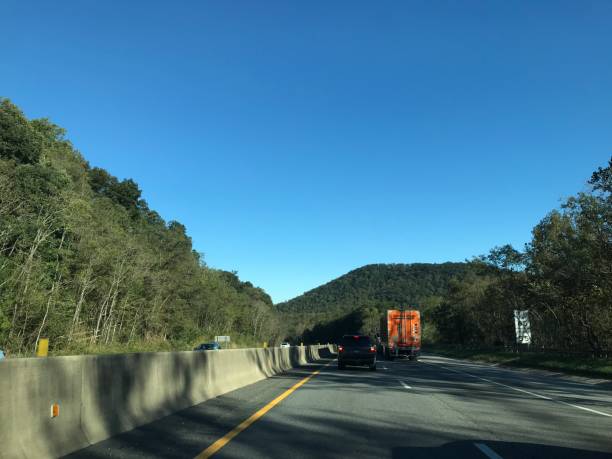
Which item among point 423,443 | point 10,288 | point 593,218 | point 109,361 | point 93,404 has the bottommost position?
point 423,443

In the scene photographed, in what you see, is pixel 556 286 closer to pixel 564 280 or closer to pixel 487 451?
pixel 564 280

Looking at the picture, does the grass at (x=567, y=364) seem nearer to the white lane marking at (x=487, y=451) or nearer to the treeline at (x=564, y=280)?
the treeline at (x=564, y=280)

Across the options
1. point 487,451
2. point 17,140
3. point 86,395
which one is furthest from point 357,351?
point 17,140

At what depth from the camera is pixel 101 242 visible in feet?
141

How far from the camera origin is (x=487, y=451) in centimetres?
777

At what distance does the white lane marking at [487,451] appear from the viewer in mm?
7434

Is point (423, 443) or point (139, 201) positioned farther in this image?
point (139, 201)

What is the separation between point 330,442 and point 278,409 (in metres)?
3.55

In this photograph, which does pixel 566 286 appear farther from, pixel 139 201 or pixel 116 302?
pixel 139 201

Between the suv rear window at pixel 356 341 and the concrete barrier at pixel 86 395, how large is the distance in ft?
47.2

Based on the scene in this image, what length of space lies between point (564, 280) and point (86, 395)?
3889 cm

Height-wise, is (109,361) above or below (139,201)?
below

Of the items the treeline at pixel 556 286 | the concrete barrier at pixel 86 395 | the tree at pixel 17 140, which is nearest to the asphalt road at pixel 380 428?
the concrete barrier at pixel 86 395

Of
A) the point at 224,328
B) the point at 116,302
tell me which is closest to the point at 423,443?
the point at 116,302
